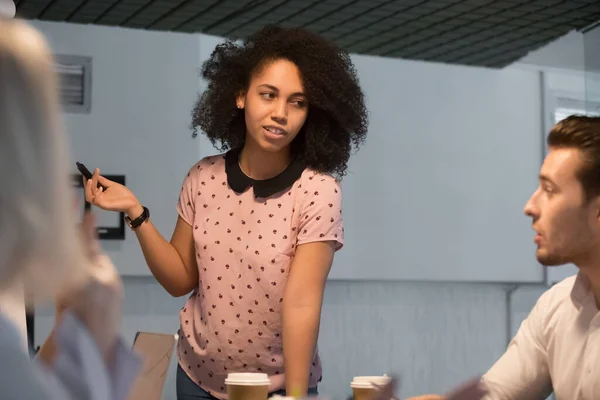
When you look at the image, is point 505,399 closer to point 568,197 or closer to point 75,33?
point 568,197

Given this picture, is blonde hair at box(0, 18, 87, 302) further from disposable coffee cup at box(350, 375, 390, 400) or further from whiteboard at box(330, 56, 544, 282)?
whiteboard at box(330, 56, 544, 282)

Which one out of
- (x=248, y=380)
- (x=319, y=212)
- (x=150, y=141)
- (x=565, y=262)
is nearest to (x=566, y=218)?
(x=565, y=262)

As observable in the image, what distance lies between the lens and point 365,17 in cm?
477

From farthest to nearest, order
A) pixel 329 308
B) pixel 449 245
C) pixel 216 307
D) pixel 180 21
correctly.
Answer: pixel 449 245, pixel 329 308, pixel 180 21, pixel 216 307

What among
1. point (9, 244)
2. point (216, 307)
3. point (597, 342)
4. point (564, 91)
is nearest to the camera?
point (9, 244)

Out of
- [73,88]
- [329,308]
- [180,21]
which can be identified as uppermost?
[180,21]

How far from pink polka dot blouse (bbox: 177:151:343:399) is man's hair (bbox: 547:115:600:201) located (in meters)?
0.55

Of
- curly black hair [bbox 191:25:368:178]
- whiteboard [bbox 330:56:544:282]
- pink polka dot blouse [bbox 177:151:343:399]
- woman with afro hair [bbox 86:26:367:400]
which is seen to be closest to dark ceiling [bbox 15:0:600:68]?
whiteboard [bbox 330:56:544:282]

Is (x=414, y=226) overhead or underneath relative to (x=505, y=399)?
overhead

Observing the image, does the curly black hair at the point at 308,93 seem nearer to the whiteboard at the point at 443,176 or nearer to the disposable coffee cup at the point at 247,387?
the disposable coffee cup at the point at 247,387

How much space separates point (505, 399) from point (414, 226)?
3.86 m

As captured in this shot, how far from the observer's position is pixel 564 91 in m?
6.51

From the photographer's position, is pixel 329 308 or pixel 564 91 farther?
pixel 564 91

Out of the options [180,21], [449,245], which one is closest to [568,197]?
[180,21]
